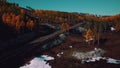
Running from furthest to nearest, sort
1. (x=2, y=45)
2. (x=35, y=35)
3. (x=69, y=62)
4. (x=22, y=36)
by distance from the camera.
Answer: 1. (x=35, y=35)
2. (x=22, y=36)
3. (x=2, y=45)
4. (x=69, y=62)

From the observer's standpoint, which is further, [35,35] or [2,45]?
[35,35]

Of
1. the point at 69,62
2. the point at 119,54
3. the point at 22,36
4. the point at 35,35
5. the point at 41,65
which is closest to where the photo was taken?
the point at 41,65

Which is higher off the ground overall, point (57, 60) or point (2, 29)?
point (2, 29)

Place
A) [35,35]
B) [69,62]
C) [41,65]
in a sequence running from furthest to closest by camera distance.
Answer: [35,35]
[69,62]
[41,65]

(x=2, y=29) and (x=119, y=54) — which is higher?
(x=2, y=29)

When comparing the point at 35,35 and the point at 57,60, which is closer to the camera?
the point at 57,60

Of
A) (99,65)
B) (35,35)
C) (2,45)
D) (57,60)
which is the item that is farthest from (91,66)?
(35,35)

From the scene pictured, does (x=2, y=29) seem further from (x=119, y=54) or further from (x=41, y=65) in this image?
(x=119, y=54)

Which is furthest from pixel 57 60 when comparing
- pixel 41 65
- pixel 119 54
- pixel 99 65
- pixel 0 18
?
pixel 0 18

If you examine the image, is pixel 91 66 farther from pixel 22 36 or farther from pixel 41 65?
pixel 22 36
